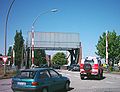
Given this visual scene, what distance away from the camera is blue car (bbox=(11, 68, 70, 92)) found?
13.8 meters

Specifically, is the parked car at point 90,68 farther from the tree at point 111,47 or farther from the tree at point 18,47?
the tree at point 18,47

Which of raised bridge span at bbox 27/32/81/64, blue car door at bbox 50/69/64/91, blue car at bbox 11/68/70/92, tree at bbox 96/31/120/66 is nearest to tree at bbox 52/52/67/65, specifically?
tree at bbox 96/31/120/66

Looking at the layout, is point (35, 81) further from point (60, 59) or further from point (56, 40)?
point (60, 59)

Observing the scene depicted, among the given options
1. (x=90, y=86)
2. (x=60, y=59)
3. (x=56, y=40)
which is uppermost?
(x=56, y=40)

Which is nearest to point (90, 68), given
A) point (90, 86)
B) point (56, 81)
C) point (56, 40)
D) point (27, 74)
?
point (90, 86)

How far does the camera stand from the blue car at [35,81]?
13.8 meters

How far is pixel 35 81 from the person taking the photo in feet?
45.1

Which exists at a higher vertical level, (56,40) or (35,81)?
(56,40)

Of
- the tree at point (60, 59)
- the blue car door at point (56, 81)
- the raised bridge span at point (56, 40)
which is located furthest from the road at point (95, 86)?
the tree at point (60, 59)

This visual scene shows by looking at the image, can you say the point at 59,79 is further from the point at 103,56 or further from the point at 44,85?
the point at 103,56

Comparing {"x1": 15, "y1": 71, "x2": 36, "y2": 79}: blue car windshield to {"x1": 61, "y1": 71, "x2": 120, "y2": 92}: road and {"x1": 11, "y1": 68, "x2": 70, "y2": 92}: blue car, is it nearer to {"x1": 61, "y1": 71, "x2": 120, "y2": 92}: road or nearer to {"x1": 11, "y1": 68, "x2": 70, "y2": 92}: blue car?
{"x1": 11, "y1": 68, "x2": 70, "y2": 92}: blue car

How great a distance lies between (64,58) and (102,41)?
62693mm

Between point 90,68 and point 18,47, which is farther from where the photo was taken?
point 18,47

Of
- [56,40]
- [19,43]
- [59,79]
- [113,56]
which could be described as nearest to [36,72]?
[59,79]
